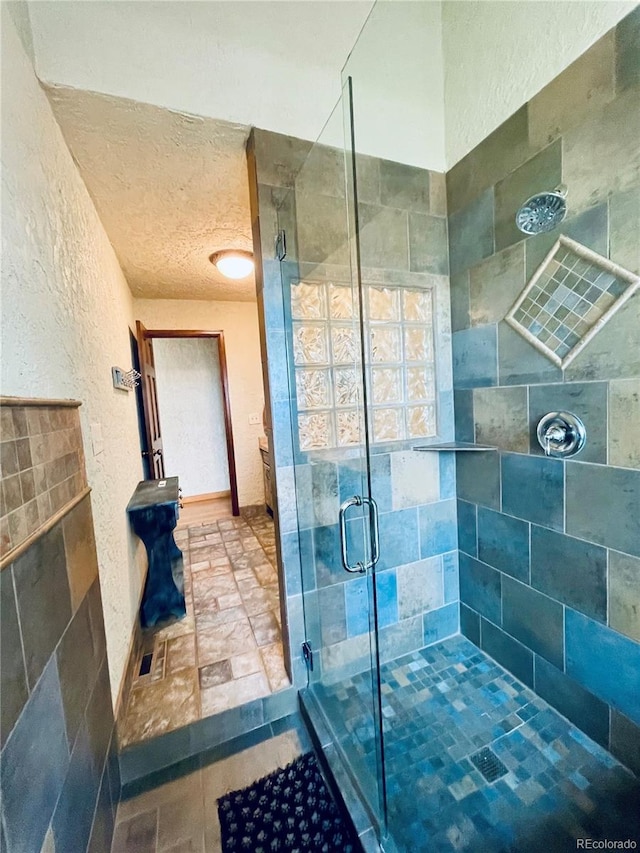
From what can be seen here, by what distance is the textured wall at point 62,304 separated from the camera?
2.66ft

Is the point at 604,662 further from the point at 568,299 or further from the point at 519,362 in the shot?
the point at 568,299

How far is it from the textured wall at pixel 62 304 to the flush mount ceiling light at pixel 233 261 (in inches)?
26.5

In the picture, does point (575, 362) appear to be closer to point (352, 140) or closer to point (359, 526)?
point (359, 526)

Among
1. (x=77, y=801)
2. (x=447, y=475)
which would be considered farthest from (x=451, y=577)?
(x=77, y=801)

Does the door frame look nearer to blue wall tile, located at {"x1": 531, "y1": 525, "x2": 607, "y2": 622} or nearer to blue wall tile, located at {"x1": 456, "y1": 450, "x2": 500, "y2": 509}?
blue wall tile, located at {"x1": 456, "y1": 450, "x2": 500, "y2": 509}

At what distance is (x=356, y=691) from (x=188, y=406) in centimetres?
372

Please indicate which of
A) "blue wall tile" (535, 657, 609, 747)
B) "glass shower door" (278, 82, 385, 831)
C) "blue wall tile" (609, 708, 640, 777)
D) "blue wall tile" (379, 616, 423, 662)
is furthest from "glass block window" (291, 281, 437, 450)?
"blue wall tile" (609, 708, 640, 777)

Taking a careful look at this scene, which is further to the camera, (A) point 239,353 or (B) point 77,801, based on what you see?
(A) point 239,353

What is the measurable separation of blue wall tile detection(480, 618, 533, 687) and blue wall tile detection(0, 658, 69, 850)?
163 cm

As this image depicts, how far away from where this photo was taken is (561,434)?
120 cm

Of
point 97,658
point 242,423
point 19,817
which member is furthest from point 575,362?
point 242,423

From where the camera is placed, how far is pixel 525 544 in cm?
138

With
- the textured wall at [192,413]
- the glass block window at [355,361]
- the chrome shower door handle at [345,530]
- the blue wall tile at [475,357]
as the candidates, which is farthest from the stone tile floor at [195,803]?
the textured wall at [192,413]

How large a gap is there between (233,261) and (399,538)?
2.10 metres
